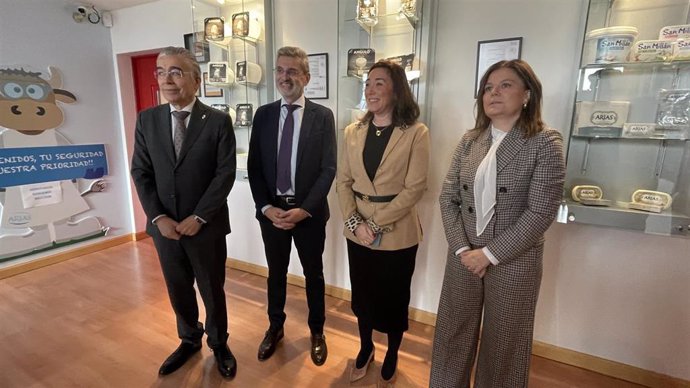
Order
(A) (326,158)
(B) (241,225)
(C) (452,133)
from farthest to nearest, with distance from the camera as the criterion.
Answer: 1. (B) (241,225)
2. (C) (452,133)
3. (A) (326,158)

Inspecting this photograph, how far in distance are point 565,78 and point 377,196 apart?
3.88ft

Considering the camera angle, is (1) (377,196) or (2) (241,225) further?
(2) (241,225)

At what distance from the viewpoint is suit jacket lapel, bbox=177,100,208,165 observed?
1.60 m

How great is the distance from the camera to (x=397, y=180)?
1.51 m

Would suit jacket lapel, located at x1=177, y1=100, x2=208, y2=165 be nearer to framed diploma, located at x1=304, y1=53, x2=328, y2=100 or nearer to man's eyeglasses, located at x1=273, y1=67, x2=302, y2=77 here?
man's eyeglasses, located at x1=273, y1=67, x2=302, y2=77

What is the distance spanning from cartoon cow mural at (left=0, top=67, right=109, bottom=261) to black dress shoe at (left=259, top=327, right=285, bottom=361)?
261cm

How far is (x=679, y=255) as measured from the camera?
64.9 inches

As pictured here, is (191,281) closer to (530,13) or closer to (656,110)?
(530,13)

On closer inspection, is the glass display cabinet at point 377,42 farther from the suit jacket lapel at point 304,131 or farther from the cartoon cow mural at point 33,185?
the cartoon cow mural at point 33,185

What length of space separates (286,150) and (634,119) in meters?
1.75

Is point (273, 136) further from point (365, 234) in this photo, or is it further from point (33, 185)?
point (33, 185)

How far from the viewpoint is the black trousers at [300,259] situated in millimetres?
1851

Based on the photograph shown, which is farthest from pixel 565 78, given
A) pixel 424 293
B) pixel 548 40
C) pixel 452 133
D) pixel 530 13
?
pixel 424 293

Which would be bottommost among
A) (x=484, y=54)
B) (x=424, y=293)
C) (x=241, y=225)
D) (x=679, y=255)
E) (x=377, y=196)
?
(x=424, y=293)
